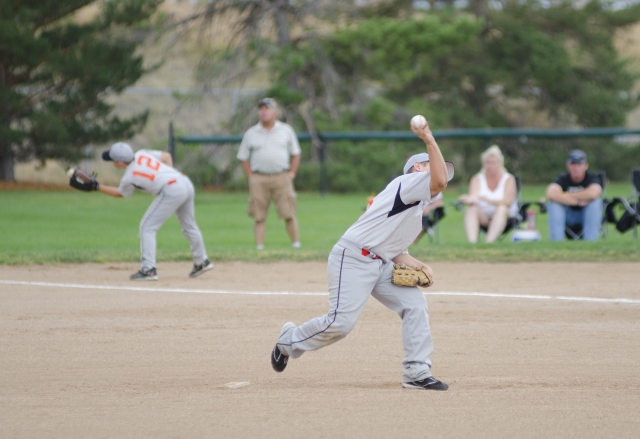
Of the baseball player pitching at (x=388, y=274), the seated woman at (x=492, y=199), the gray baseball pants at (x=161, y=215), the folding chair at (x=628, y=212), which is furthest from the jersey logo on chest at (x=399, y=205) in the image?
the folding chair at (x=628, y=212)

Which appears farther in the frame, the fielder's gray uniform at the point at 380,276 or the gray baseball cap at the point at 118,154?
the gray baseball cap at the point at 118,154

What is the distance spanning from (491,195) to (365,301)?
7064mm

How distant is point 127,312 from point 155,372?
224 centimetres

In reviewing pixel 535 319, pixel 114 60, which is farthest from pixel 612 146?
pixel 535 319

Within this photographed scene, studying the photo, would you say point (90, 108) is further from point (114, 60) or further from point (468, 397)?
point (468, 397)

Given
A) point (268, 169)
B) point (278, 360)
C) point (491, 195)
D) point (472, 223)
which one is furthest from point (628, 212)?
point (278, 360)

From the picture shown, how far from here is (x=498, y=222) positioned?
12.0 m

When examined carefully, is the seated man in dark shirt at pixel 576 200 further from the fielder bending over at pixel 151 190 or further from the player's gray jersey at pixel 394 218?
the player's gray jersey at pixel 394 218

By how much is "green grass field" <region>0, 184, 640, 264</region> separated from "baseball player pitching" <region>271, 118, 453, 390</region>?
226 inches

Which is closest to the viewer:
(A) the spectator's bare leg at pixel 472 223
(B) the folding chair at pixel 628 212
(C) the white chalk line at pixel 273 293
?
(C) the white chalk line at pixel 273 293

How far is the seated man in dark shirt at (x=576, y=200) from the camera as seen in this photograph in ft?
38.4

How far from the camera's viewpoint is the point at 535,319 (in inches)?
300

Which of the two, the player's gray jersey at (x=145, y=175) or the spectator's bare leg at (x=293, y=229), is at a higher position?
the player's gray jersey at (x=145, y=175)

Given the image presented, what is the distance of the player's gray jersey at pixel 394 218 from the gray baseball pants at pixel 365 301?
8cm
